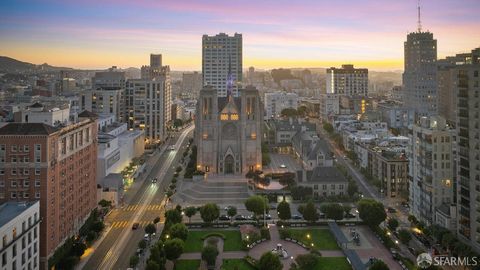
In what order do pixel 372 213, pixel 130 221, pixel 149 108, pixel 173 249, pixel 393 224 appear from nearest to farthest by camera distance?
pixel 173 249 < pixel 393 224 < pixel 372 213 < pixel 130 221 < pixel 149 108

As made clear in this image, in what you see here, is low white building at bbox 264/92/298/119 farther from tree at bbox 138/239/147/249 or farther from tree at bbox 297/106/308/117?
tree at bbox 138/239/147/249

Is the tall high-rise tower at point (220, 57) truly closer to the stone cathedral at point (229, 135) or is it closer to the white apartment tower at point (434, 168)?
the stone cathedral at point (229, 135)

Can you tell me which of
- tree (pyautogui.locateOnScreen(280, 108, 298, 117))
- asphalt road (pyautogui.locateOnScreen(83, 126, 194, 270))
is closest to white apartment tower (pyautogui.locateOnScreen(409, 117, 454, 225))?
asphalt road (pyautogui.locateOnScreen(83, 126, 194, 270))

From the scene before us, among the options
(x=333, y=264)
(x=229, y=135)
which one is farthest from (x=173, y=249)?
(x=229, y=135)

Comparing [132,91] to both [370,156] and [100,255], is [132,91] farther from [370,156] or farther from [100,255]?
[100,255]

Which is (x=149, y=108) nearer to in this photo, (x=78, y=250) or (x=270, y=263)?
(x=78, y=250)

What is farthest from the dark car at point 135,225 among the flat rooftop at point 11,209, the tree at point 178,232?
the flat rooftop at point 11,209
